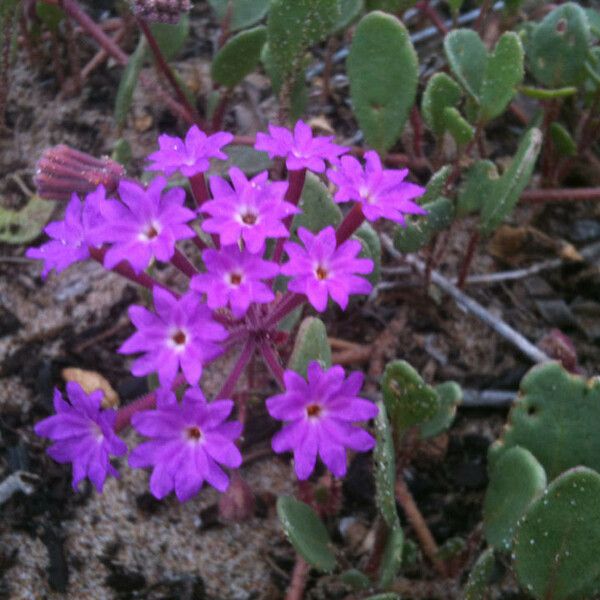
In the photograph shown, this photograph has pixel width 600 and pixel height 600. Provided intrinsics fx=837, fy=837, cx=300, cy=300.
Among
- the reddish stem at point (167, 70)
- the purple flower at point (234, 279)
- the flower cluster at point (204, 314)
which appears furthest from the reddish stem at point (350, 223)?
the reddish stem at point (167, 70)

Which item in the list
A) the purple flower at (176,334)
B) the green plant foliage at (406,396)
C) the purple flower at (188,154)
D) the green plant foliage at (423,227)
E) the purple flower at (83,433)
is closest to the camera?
the purple flower at (176,334)

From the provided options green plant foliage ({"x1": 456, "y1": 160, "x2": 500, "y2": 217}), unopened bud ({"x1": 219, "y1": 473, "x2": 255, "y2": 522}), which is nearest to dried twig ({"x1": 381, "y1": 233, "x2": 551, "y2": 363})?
green plant foliage ({"x1": 456, "y1": 160, "x2": 500, "y2": 217})

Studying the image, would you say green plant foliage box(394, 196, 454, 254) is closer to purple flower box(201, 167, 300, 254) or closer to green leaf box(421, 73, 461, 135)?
green leaf box(421, 73, 461, 135)

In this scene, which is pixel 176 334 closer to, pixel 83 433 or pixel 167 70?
pixel 83 433

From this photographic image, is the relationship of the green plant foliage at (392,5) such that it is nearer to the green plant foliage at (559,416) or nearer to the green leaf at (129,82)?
the green leaf at (129,82)

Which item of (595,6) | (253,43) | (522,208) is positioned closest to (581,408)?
(522,208)

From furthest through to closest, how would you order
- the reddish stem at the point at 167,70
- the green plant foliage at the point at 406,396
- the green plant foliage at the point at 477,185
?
the reddish stem at the point at 167,70 → the green plant foliage at the point at 477,185 → the green plant foliage at the point at 406,396
